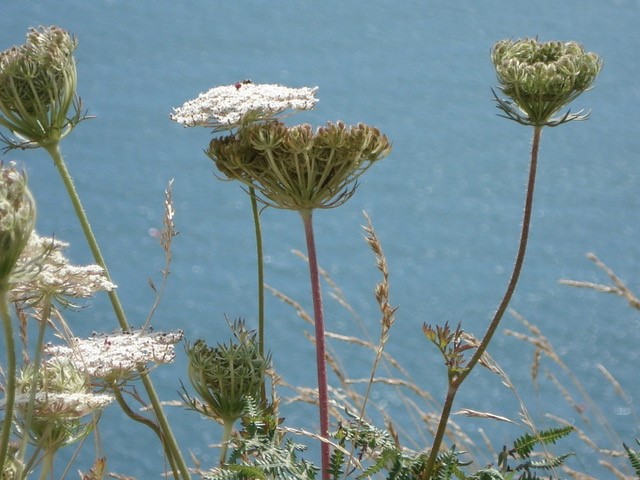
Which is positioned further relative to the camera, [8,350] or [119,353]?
[119,353]

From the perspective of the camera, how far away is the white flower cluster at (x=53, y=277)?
0.52 m

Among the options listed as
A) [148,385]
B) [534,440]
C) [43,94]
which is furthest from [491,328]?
[43,94]

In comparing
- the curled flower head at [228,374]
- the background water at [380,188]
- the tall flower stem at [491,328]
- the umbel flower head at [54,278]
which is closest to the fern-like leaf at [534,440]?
the tall flower stem at [491,328]

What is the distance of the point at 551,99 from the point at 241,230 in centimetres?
304

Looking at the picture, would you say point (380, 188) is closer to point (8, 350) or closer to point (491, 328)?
point (491, 328)

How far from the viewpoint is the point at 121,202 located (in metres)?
3.69

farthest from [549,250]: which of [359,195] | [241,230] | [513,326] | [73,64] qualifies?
[73,64]

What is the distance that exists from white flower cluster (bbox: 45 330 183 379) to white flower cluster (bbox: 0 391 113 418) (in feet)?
0.08

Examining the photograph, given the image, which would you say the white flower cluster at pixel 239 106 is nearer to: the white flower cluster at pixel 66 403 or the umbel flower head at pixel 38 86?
the umbel flower head at pixel 38 86

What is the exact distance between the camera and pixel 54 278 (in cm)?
57

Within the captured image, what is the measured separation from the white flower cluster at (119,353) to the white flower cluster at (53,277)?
40mm

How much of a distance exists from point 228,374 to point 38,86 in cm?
24

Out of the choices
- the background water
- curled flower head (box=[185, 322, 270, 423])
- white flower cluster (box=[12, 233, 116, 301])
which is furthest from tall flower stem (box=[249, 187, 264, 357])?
the background water

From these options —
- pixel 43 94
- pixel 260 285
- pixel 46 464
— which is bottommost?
pixel 46 464
